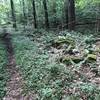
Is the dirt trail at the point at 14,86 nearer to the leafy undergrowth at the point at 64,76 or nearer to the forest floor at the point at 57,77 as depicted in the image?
the forest floor at the point at 57,77

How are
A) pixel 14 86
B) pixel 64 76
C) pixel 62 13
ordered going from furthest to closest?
1. pixel 62 13
2. pixel 14 86
3. pixel 64 76

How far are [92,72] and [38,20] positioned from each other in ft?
76.5

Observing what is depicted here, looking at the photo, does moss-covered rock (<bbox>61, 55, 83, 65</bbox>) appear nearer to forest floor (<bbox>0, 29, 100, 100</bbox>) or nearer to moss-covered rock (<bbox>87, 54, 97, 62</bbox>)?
forest floor (<bbox>0, 29, 100, 100</bbox>)

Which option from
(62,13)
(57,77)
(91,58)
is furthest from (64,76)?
(62,13)

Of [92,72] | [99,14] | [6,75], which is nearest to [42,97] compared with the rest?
[92,72]

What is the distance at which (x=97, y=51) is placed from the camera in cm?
1025

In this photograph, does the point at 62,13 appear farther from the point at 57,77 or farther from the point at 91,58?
the point at 57,77

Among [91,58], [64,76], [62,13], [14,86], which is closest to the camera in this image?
[64,76]

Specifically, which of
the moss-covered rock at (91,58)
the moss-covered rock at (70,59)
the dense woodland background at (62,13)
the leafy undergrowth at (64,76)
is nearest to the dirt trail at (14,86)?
the leafy undergrowth at (64,76)

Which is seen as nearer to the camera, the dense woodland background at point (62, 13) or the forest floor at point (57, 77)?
the forest floor at point (57, 77)

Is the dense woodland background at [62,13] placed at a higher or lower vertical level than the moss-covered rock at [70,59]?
higher

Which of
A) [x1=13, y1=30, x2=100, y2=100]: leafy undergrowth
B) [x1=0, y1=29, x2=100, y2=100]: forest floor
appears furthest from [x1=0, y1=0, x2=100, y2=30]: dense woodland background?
[x1=0, y1=29, x2=100, y2=100]: forest floor

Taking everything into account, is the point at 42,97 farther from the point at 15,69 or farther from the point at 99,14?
the point at 99,14

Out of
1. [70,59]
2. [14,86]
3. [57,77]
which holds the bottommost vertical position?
[14,86]
